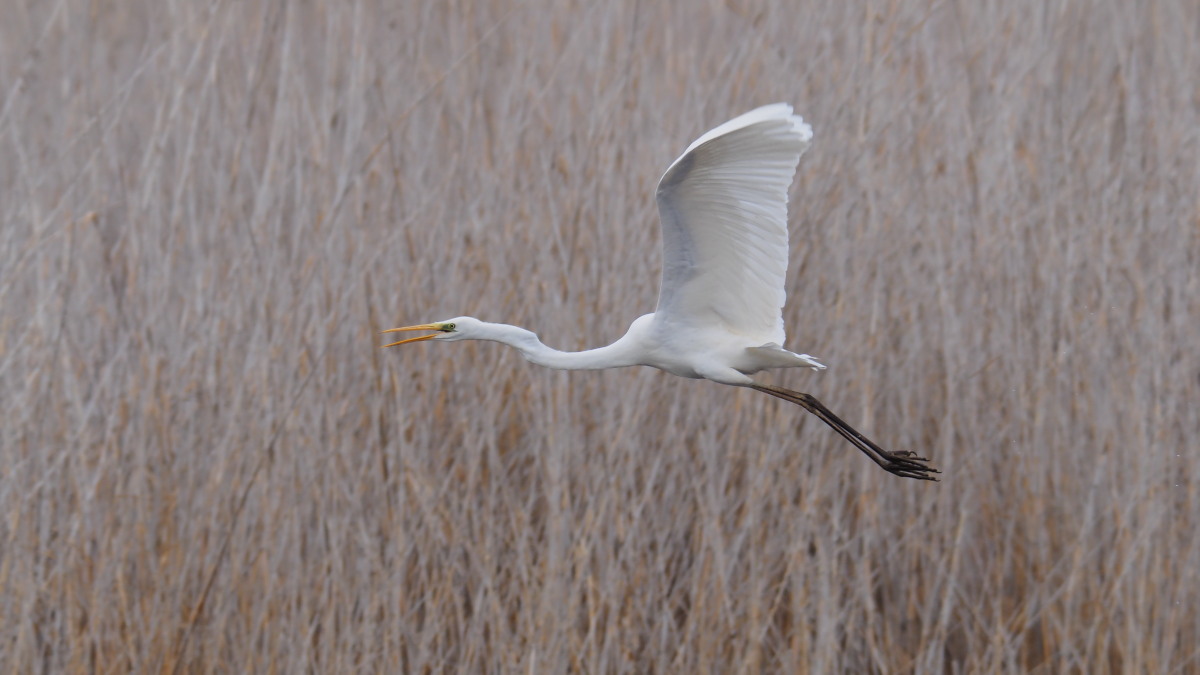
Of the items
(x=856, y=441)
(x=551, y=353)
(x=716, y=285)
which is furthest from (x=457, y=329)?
(x=856, y=441)

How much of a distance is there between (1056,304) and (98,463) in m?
1.74

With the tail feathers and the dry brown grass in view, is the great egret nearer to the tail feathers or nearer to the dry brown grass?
the tail feathers

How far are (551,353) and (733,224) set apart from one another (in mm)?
271

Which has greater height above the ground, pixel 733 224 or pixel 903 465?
pixel 733 224

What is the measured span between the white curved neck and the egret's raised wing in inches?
2.8

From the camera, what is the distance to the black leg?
1695 mm

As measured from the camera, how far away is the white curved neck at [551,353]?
156cm

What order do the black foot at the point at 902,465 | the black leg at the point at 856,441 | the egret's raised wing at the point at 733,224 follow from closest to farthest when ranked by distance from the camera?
the egret's raised wing at the point at 733,224 → the black leg at the point at 856,441 → the black foot at the point at 902,465

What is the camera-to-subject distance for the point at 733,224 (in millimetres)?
1588

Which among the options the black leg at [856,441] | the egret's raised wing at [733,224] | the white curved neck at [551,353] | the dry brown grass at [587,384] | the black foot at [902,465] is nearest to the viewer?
the egret's raised wing at [733,224]

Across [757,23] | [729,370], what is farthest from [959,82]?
[729,370]

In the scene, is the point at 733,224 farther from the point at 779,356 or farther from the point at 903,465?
the point at 903,465

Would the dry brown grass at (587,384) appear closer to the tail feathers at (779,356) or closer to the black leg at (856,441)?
the black leg at (856,441)

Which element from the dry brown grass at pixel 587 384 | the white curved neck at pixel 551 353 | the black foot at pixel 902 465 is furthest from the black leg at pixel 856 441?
the dry brown grass at pixel 587 384
